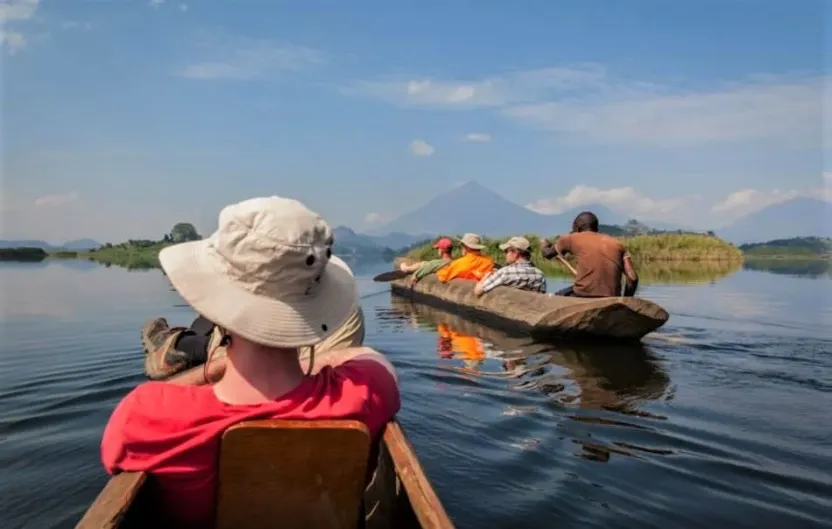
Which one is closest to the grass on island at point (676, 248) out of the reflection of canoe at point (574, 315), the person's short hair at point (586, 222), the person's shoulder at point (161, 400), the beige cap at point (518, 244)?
the beige cap at point (518, 244)

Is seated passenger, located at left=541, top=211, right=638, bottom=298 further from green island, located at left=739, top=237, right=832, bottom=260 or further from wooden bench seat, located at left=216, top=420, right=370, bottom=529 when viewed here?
green island, located at left=739, top=237, right=832, bottom=260

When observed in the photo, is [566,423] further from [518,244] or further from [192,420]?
[518,244]

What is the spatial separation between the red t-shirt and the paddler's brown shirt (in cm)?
764

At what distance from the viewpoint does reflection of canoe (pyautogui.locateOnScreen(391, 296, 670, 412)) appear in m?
6.78

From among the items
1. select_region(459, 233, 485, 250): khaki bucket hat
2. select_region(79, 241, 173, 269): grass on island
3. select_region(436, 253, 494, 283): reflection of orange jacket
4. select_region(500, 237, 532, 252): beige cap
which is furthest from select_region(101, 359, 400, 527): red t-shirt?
select_region(79, 241, 173, 269): grass on island

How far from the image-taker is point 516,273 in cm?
1153

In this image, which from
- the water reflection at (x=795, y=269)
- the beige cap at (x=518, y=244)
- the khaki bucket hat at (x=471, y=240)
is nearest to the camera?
the beige cap at (x=518, y=244)

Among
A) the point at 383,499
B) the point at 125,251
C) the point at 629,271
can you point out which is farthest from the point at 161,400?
the point at 125,251

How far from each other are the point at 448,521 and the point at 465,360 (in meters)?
6.47

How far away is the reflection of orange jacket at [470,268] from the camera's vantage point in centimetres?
1382

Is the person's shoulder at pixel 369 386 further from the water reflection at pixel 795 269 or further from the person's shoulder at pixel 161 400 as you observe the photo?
the water reflection at pixel 795 269

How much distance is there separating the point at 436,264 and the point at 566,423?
10.4 m

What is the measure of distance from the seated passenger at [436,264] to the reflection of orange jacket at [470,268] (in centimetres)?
83

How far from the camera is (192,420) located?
240 centimetres
